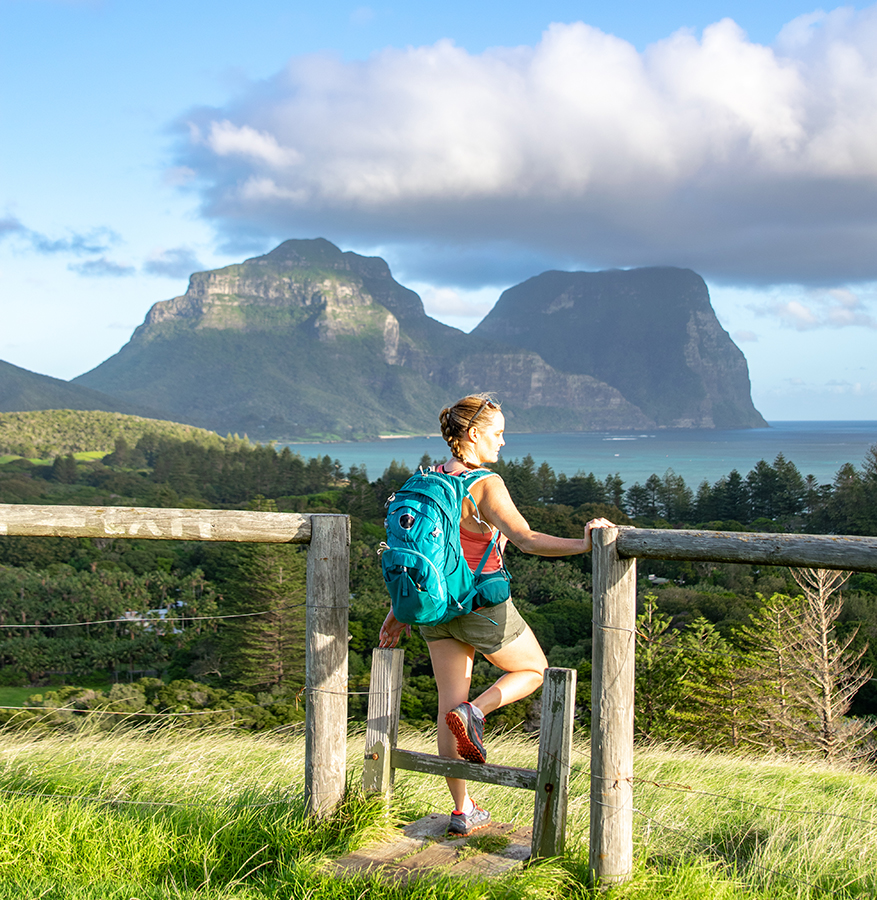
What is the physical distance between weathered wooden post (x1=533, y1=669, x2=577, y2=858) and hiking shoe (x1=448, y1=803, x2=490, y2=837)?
32 centimetres

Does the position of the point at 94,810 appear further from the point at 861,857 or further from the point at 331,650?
the point at 861,857

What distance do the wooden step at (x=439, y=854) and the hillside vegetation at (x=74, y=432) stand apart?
446 feet

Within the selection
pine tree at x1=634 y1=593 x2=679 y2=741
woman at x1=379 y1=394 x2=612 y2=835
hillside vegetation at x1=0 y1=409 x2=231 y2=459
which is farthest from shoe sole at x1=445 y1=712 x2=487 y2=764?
hillside vegetation at x1=0 y1=409 x2=231 y2=459

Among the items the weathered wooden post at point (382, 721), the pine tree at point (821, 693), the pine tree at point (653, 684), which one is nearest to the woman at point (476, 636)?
the weathered wooden post at point (382, 721)

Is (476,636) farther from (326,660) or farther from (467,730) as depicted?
(326,660)

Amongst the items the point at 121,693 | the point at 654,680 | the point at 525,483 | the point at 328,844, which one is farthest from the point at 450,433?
the point at 525,483

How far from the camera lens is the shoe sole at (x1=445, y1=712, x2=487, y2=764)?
114 inches

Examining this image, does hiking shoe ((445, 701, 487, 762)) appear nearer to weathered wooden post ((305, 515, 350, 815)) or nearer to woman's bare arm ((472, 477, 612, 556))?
weathered wooden post ((305, 515, 350, 815))

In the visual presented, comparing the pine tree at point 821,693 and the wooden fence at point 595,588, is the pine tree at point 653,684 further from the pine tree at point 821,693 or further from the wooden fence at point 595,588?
the wooden fence at point 595,588

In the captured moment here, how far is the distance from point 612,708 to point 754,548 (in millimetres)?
759

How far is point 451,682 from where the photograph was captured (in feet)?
9.89

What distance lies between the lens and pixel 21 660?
51.0 meters

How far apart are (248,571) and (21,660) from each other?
15.3 m

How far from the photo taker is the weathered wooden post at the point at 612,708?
2770mm
